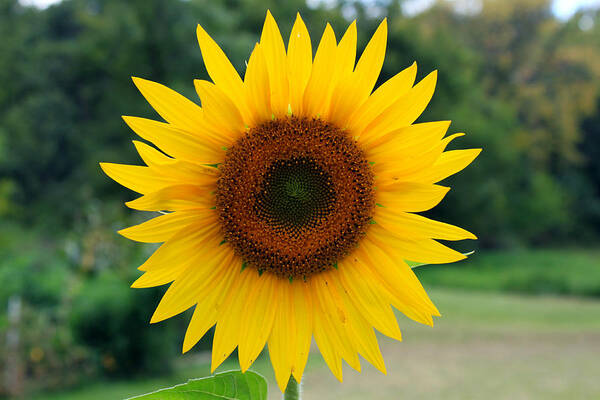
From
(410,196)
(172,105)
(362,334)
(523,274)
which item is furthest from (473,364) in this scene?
(523,274)

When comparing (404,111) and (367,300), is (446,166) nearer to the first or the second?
(404,111)

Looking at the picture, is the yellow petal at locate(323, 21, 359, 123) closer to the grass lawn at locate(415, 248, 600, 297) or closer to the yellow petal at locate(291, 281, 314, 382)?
the yellow petal at locate(291, 281, 314, 382)

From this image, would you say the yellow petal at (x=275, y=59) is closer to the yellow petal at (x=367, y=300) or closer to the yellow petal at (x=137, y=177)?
the yellow petal at (x=137, y=177)

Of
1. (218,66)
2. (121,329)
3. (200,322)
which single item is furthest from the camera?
(121,329)

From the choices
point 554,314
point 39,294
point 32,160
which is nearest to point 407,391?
point 39,294

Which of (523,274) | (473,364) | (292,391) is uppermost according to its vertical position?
(292,391)

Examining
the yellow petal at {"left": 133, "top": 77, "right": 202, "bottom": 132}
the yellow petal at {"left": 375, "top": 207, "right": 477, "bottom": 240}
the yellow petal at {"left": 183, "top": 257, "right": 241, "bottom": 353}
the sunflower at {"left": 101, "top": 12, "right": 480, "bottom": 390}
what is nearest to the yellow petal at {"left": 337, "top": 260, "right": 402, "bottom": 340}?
the sunflower at {"left": 101, "top": 12, "right": 480, "bottom": 390}

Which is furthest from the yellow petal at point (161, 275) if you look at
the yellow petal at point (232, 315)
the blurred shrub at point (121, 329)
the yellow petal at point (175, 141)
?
the blurred shrub at point (121, 329)
